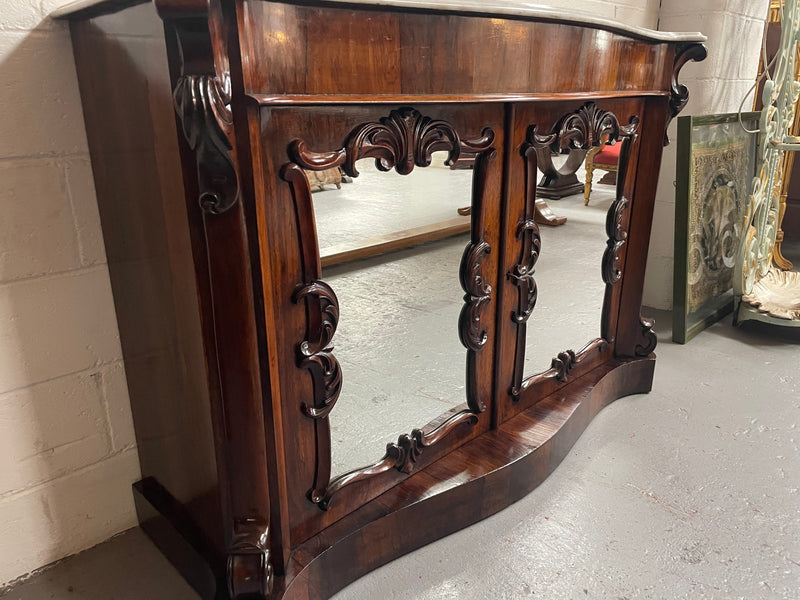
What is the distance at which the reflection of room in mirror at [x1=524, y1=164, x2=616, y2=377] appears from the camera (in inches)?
65.4

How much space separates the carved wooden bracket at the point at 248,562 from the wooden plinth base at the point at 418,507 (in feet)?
0.16

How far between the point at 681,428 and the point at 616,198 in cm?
68

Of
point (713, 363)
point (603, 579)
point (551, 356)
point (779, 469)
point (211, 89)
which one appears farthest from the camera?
point (713, 363)

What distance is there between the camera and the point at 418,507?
130cm

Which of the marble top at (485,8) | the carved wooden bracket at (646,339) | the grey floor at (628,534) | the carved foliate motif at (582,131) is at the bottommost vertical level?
the grey floor at (628,534)

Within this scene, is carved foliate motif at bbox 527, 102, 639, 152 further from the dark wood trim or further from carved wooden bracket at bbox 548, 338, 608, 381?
the dark wood trim

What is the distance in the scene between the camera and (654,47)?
165 cm

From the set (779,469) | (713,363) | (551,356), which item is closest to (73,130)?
(551,356)

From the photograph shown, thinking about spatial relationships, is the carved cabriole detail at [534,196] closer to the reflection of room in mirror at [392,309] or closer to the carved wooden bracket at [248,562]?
the reflection of room in mirror at [392,309]

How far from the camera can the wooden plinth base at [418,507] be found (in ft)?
3.87

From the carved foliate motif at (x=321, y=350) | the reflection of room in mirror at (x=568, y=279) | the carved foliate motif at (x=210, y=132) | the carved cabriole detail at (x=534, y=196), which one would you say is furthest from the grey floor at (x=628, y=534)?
the carved foliate motif at (x=210, y=132)

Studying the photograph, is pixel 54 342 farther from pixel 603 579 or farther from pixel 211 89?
pixel 603 579

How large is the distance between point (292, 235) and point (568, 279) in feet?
3.29

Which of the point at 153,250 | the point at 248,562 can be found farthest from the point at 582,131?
the point at 248,562
